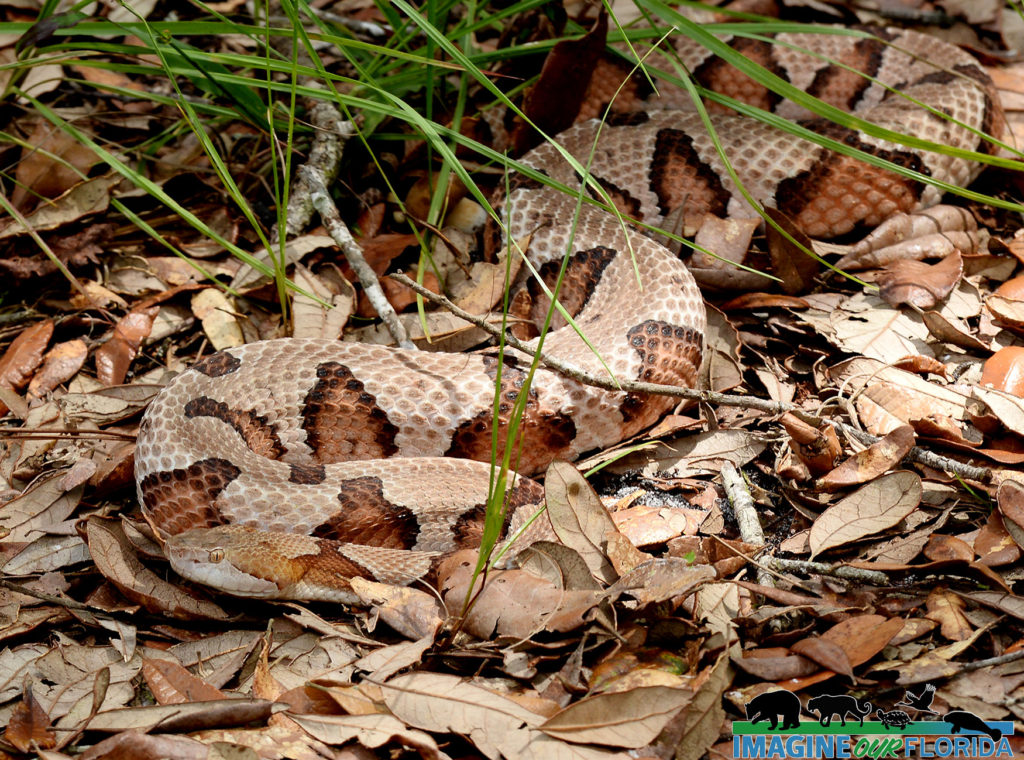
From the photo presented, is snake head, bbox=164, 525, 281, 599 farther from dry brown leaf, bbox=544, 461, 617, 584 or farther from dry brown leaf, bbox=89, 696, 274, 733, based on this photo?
dry brown leaf, bbox=544, 461, 617, 584

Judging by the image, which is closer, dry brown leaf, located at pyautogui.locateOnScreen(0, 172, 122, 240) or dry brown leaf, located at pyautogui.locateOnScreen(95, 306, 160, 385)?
dry brown leaf, located at pyautogui.locateOnScreen(95, 306, 160, 385)

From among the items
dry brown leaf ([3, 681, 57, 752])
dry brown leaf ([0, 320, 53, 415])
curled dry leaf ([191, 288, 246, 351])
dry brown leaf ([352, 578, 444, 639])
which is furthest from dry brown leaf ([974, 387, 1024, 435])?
dry brown leaf ([0, 320, 53, 415])

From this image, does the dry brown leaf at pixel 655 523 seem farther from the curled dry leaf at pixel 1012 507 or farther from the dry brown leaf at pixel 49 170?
the dry brown leaf at pixel 49 170

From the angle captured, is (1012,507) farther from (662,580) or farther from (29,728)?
(29,728)

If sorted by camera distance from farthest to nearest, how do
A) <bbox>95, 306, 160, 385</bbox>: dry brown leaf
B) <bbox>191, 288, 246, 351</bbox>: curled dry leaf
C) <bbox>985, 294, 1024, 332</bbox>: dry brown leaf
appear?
<bbox>191, 288, 246, 351</bbox>: curled dry leaf
<bbox>95, 306, 160, 385</bbox>: dry brown leaf
<bbox>985, 294, 1024, 332</bbox>: dry brown leaf

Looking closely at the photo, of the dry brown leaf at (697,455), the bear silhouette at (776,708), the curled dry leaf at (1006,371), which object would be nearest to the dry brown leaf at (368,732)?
the bear silhouette at (776,708)

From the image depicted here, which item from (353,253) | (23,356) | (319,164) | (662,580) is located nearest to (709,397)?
(662,580)
